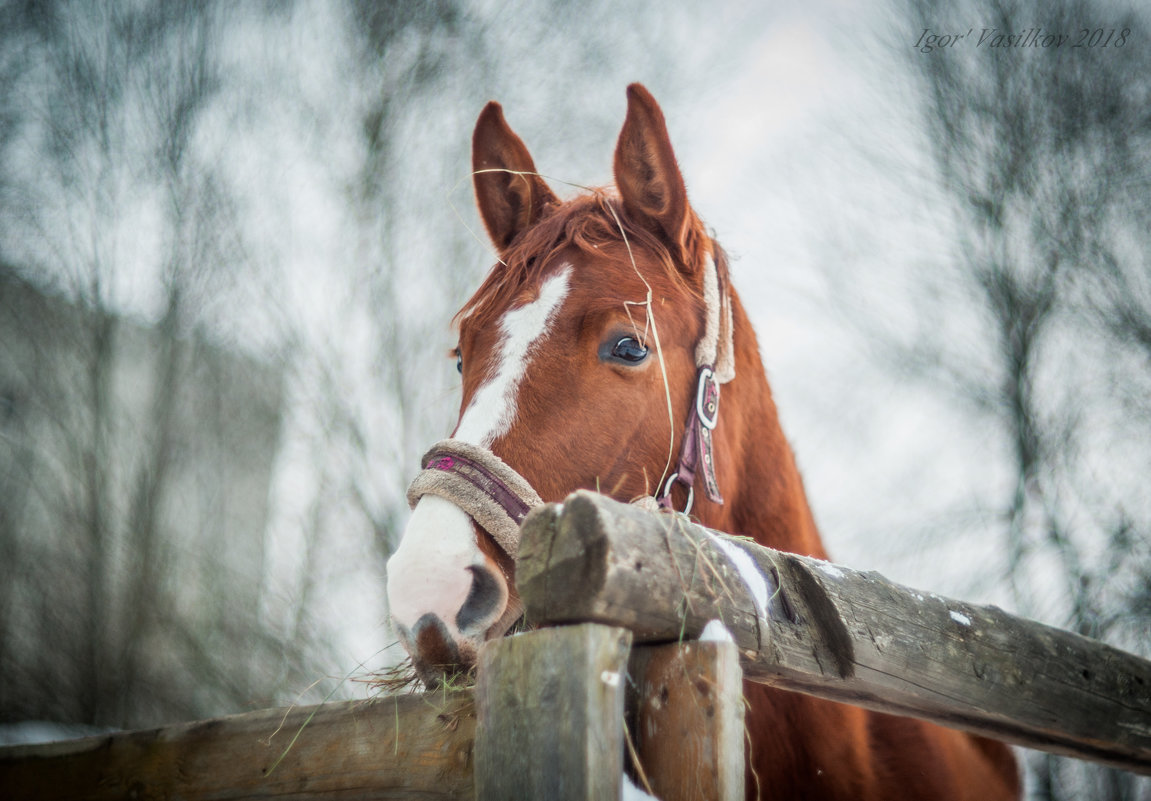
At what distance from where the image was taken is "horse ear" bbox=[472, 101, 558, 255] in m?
2.76

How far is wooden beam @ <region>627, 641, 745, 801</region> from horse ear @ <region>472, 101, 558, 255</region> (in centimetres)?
195

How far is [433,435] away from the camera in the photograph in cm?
644

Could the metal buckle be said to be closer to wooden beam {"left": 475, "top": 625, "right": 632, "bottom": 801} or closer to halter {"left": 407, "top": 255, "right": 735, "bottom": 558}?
halter {"left": 407, "top": 255, "right": 735, "bottom": 558}

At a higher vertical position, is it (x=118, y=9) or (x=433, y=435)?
(x=118, y=9)

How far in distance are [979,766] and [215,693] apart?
5.43m

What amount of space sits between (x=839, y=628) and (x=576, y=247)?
1.35m

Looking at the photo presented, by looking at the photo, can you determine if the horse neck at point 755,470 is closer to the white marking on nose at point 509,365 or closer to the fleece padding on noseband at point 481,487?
the white marking on nose at point 509,365

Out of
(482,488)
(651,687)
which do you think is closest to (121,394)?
(482,488)

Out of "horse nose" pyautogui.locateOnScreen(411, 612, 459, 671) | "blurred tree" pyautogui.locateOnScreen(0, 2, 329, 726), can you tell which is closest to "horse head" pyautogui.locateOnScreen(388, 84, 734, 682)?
"horse nose" pyautogui.locateOnScreen(411, 612, 459, 671)

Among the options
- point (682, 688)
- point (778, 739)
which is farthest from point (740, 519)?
point (682, 688)

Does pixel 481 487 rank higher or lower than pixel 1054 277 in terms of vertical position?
lower

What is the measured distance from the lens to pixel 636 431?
1.99 metres

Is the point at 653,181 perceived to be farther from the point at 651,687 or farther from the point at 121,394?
the point at 121,394

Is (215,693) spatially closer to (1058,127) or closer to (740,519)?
(740,519)
